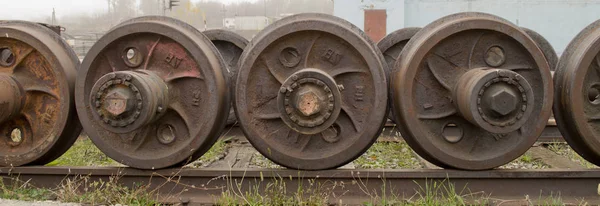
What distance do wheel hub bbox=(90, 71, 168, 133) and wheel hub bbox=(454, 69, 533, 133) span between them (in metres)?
2.10

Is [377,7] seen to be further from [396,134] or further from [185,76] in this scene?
[185,76]

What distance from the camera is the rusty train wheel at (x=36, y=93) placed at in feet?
12.3

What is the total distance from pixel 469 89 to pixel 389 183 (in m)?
0.86

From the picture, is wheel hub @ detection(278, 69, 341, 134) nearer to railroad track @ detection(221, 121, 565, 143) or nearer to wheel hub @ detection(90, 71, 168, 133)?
wheel hub @ detection(90, 71, 168, 133)

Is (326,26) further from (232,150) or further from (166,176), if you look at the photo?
(232,150)

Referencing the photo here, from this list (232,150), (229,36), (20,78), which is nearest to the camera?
(20,78)

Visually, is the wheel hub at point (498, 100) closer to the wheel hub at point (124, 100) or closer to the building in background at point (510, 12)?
the wheel hub at point (124, 100)

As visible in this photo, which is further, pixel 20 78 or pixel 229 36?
pixel 229 36

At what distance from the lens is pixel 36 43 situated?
3.73 metres

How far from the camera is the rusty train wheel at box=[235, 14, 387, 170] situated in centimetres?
353

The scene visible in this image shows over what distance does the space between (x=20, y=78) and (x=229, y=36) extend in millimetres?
2961

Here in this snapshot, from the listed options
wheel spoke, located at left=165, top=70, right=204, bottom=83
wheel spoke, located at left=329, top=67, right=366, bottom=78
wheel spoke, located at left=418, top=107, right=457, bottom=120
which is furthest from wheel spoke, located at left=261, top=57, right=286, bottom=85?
wheel spoke, located at left=418, top=107, right=457, bottom=120

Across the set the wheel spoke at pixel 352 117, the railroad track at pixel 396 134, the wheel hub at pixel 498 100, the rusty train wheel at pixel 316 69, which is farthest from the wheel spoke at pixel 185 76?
the railroad track at pixel 396 134

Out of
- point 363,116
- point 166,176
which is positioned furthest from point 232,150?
point 363,116
